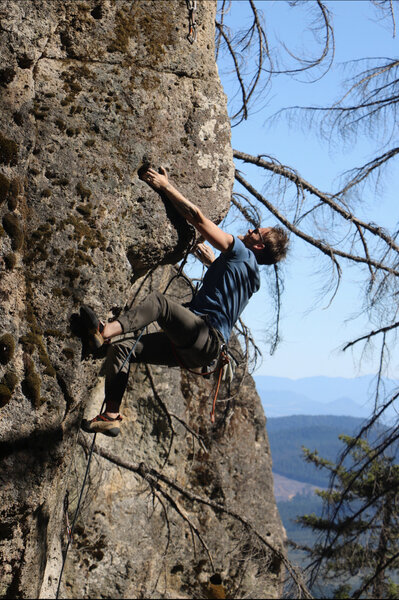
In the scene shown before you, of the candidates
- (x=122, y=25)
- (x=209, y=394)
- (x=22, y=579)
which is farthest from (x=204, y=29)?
(x=209, y=394)

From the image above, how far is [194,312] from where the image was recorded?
209 inches

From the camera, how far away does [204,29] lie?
18.9ft

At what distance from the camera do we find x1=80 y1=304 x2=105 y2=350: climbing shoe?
14.1ft

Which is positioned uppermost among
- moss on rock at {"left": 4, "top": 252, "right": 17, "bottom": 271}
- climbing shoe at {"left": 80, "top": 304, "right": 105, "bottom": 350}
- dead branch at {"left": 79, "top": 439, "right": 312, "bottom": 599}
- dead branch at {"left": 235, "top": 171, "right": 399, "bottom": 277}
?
dead branch at {"left": 235, "top": 171, "right": 399, "bottom": 277}

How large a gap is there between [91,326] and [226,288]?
1365 mm

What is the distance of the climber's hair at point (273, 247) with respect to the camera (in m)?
5.68

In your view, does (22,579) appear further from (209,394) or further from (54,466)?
(209,394)

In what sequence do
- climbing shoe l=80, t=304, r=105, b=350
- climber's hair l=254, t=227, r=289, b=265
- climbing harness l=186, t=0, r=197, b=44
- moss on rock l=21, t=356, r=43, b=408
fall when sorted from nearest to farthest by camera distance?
moss on rock l=21, t=356, r=43, b=408 → climbing shoe l=80, t=304, r=105, b=350 → climbing harness l=186, t=0, r=197, b=44 → climber's hair l=254, t=227, r=289, b=265

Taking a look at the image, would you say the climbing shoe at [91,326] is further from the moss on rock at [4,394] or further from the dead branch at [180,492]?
Answer: the dead branch at [180,492]

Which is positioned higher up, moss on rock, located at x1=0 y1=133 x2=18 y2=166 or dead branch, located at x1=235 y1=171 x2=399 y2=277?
dead branch, located at x1=235 y1=171 x2=399 y2=277

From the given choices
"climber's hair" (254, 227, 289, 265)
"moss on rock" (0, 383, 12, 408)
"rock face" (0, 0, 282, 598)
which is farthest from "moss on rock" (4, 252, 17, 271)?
"climber's hair" (254, 227, 289, 265)

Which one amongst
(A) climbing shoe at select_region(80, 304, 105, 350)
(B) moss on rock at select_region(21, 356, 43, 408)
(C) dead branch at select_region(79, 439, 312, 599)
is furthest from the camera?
(C) dead branch at select_region(79, 439, 312, 599)

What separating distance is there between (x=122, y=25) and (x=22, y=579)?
3.99 metres

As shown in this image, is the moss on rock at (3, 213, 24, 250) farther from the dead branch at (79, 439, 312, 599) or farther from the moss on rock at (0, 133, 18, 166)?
the dead branch at (79, 439, 312, 599)
